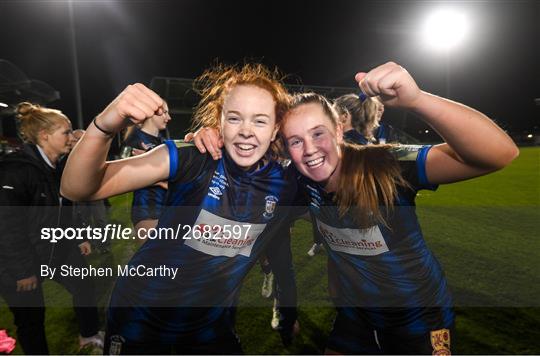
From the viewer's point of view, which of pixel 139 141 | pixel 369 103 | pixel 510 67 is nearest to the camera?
pixel 139 141

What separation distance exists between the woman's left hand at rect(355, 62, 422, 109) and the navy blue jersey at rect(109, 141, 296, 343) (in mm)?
731

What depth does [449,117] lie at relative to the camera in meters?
1.30

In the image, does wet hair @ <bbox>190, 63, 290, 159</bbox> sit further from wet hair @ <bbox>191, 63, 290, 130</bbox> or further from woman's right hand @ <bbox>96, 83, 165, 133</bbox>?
woman's right hand @ <bbox>96, 83, 165, 133</bbox>

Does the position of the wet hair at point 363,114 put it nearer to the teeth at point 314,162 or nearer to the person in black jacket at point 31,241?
the teeth at point 314,162

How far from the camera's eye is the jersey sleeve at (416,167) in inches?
62.7

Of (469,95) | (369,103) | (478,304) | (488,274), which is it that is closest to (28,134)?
(369,103)

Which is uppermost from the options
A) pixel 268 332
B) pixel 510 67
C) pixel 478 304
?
pixel 510 67

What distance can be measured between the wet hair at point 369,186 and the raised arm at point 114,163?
2.56ft

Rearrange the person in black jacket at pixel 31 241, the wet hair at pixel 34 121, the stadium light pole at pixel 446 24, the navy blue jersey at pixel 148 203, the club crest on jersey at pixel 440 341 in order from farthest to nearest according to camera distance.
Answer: the stadium light pole at pixel 446 24 → the navy blue jersey at pixel 148 203 → the wet hair at pixel 34 121 → the person in black jacket at pixel 31 241 → the club crest on jersey at pixel 440 341

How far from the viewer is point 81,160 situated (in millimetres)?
1356

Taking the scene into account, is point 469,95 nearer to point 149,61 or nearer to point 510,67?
point 510,67

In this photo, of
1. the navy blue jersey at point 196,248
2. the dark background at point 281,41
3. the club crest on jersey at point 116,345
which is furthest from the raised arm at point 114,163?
the dark background at point 281,41

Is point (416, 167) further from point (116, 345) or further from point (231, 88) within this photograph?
point (116, 345)

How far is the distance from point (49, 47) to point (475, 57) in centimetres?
3921
